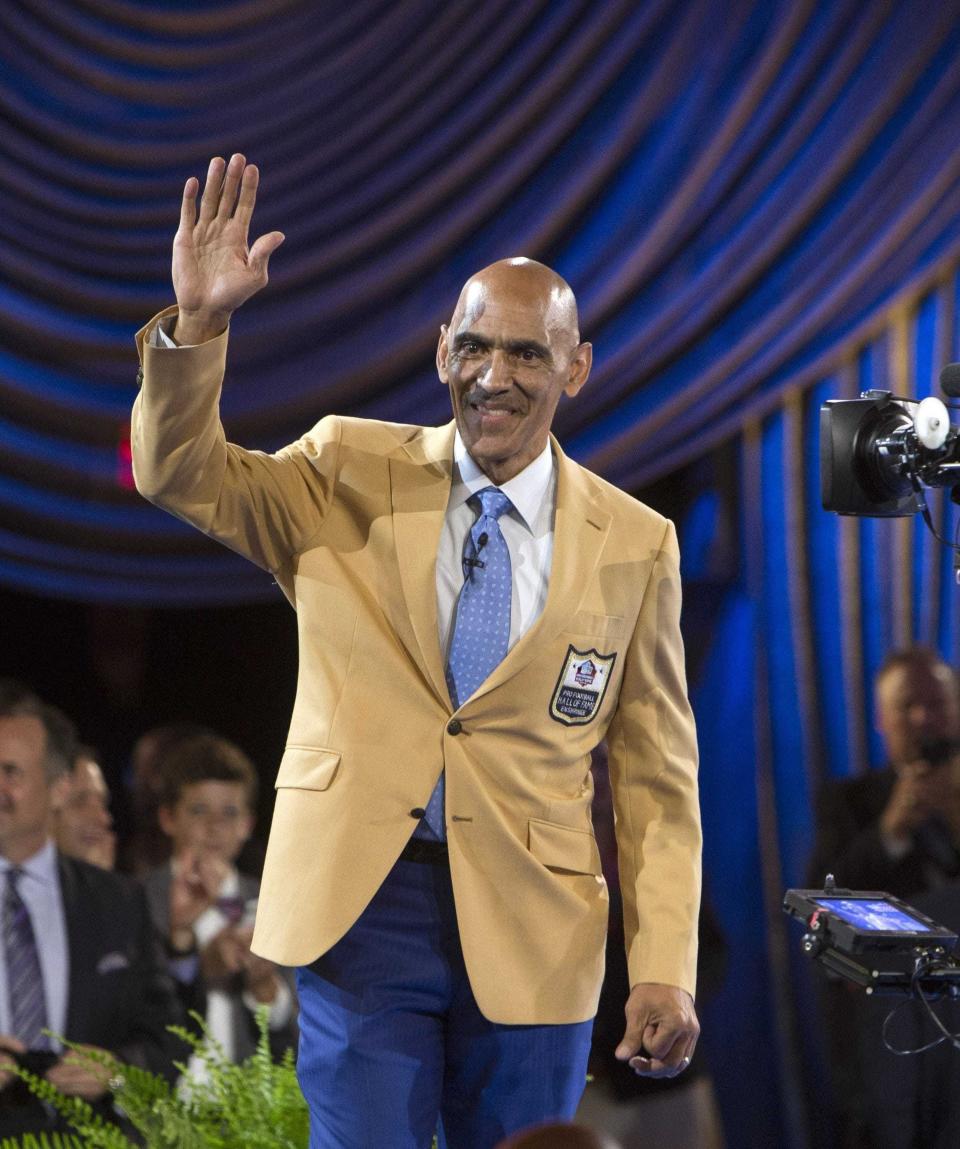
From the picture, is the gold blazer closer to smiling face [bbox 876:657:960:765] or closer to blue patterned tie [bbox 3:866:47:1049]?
blue patterned tie [bbox 3:866:47:1049]

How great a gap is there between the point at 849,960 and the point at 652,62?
3211 mm

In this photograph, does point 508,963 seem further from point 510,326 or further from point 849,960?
point 510,326

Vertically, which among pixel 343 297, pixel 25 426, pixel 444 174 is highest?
pixel 444 174

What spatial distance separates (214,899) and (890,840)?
203cm

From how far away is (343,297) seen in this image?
15.0 feet

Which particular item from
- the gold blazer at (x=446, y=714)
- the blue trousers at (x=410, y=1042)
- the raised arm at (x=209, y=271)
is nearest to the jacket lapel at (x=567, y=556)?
the gold blazer at (x=446, y=714)

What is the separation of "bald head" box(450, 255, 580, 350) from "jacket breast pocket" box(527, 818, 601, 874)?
29.5 inches

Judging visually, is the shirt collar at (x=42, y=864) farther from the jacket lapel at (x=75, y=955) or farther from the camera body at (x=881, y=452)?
the camera body at (x=881, y=452)

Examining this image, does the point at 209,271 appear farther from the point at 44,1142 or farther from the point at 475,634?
the point at 44,1142

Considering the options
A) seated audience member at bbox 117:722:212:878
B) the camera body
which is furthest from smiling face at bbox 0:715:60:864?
the camera body

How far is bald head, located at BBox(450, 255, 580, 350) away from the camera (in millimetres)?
2320

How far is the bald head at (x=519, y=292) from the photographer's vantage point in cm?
232

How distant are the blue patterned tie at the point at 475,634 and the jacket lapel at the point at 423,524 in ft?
0.12

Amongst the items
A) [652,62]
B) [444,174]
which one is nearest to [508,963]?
[444,174]
